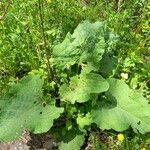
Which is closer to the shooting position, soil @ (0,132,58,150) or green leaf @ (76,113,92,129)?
green leaf @ (76,113,92,129)

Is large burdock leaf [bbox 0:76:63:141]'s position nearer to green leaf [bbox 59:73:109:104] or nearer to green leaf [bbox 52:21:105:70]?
green leaf [bbox 59:73:109:104]

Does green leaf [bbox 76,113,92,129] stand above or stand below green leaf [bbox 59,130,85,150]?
above

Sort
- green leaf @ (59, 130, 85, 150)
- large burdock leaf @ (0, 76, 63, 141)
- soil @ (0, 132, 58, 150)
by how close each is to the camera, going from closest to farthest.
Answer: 1. large burdock leaf @ (0, 76, 63, 141)
2. green leaf @ (59, 130, 85, 150)
3. soil @ (0, 132, 58, 150)

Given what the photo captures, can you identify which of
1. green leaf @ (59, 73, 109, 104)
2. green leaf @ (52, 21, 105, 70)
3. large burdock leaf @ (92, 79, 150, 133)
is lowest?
large burdock leaf @ (92, 79, 150, 133)

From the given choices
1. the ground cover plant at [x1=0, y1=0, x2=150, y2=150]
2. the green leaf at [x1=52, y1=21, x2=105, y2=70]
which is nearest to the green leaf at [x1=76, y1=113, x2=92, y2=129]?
the ground cover plant at [x1=0, y1=0, x2=150, y2=150]

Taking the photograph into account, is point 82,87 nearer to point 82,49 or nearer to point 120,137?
point 82,49

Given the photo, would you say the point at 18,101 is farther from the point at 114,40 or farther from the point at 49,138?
the point at 114,40

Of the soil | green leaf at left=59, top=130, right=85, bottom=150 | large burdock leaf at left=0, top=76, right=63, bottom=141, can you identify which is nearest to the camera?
large burdock leaf at left=0, top=76, right=63, bottom=141

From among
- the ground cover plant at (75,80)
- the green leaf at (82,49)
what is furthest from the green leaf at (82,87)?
the green leaf at (82,49)

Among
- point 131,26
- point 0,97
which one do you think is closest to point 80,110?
point 0,97

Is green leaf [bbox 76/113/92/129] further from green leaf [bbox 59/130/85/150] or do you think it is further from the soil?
the soil
